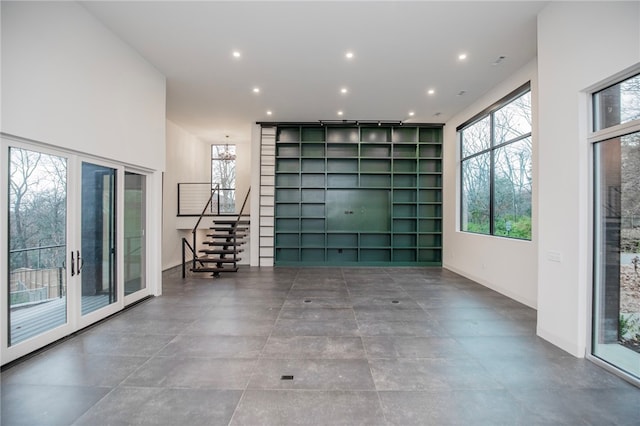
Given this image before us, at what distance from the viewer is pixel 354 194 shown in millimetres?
8094

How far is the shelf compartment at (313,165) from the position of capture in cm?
809

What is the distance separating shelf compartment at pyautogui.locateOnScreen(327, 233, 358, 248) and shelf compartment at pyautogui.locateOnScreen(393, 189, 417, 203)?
1.59m

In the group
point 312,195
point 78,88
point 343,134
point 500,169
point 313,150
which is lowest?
point 312,195

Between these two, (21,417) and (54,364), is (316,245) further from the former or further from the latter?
(21,417)

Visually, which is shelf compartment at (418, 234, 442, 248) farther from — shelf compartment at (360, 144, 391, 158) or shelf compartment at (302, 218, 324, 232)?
shelf compartment at (302, 218, 324, 232)

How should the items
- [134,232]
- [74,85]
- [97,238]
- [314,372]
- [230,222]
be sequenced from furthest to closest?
[230,222], [134,232], [97,238], [74,85], [314,372]

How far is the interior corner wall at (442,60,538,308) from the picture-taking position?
14.9ft

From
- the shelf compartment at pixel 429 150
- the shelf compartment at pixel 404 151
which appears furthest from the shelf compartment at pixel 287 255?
the shelf compartment at pixel 429 150

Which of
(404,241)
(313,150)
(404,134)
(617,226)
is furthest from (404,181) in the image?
(617,226)

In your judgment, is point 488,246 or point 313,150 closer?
point 488,246

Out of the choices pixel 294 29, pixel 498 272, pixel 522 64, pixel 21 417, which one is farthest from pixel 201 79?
pixel 498 272

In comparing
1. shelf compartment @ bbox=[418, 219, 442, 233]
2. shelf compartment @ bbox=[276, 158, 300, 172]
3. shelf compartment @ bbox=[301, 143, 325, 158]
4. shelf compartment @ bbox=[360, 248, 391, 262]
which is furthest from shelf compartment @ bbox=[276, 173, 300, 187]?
shelf compartment @ bbox=[418, 219, 442, 233]

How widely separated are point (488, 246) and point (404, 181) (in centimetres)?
303

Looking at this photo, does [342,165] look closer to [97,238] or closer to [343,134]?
[343,134]
